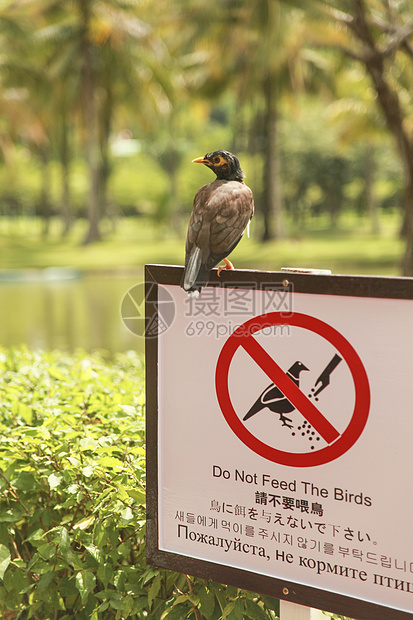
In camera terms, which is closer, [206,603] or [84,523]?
[206,603]

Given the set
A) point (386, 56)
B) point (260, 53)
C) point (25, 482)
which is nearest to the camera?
point (25, 482)

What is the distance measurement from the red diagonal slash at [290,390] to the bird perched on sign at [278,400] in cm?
1

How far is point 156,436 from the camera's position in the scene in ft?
6.52

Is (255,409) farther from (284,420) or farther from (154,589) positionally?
(154,589)

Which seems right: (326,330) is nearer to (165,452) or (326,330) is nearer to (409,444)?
(409,444)

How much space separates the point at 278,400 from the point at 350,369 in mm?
197

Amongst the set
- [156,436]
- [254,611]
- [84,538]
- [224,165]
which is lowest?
[254,611]

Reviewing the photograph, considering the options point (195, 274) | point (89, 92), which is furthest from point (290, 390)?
point (89, 92)

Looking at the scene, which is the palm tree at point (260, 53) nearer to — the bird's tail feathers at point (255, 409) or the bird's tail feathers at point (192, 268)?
the bird's tail feathers at point (192, 268)

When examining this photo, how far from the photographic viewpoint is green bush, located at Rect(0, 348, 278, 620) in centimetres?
199

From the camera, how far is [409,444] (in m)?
1.66

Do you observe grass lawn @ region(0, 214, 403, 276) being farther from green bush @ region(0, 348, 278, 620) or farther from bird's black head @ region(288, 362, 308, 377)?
bird's black head @ region(288, 362, 308, 377)

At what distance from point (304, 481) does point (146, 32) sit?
2821cm

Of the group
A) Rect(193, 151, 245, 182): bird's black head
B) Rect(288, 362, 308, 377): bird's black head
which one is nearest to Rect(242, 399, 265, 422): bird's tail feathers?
Rect(288, 362, 308, 377): bird's black head
